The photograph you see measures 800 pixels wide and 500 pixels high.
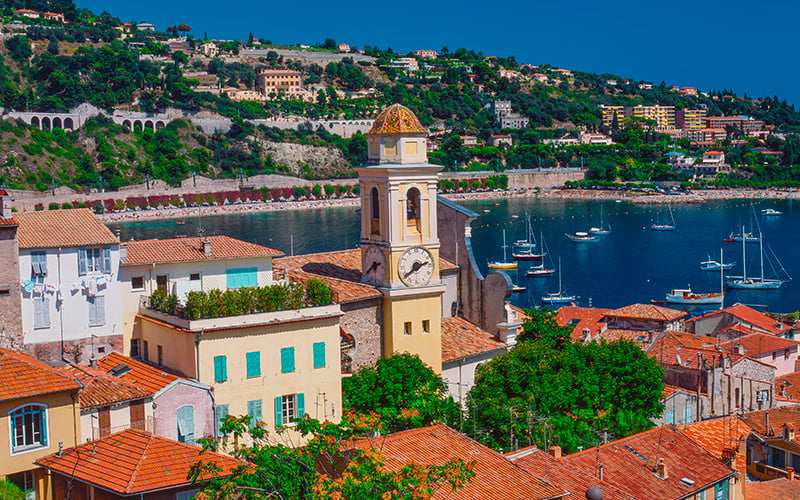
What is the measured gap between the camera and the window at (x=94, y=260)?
21.2 m

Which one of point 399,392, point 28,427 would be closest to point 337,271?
point 399,392

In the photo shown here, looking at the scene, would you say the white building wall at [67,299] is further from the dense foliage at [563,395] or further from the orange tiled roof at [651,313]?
the orange tiled roof at [651,313]

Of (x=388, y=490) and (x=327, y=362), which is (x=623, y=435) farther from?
(x=388, y=490)

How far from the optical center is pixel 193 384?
61.8 ft

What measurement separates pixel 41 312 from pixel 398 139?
874 centimetres

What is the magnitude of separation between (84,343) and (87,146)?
479ft

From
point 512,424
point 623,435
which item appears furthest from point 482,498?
point 623,435

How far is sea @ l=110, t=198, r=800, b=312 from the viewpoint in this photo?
8438 centimetres

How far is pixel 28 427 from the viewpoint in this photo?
51.4ft

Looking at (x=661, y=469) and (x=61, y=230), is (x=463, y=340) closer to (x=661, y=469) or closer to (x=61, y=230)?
(x=661, y=469)

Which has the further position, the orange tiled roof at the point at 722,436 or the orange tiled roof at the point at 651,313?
the orange tiled roof at the point at 651,313

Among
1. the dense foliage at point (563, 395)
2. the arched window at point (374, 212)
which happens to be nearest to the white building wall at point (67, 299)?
the arched window at point (374, 212)

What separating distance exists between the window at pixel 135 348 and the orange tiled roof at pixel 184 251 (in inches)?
64.7

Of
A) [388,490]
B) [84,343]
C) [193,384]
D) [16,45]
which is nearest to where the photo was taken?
[388,490]
